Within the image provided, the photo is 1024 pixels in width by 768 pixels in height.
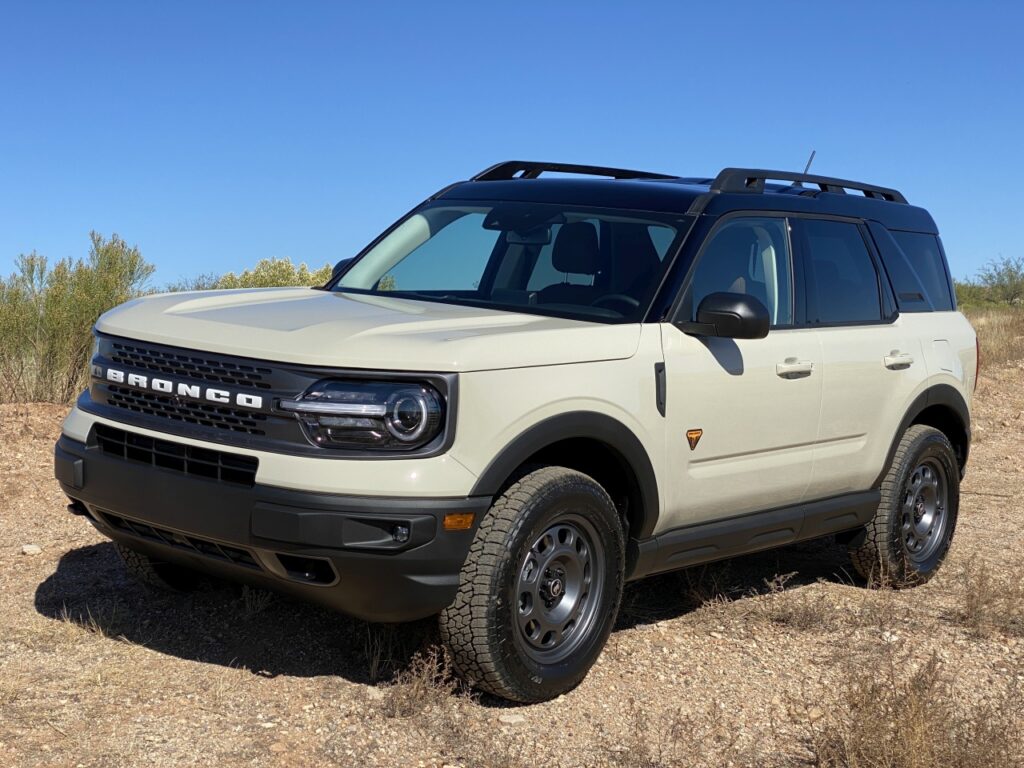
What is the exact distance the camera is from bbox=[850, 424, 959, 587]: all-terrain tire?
272 inches

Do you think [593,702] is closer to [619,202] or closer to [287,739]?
[287,739]

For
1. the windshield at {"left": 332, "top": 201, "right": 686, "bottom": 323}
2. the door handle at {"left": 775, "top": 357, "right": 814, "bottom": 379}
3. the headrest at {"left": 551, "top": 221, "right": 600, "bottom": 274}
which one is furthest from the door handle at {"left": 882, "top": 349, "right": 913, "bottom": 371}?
the headrest at {"left": 551, "top": 221, "right": 600, "bottom": 274}

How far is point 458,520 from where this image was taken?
14.6 feet

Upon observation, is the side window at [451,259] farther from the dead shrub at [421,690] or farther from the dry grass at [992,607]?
the dry grass at [992,607]

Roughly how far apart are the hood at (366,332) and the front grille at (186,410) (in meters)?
0.21

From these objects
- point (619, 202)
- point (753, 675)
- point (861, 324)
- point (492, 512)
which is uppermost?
point (619, 202)

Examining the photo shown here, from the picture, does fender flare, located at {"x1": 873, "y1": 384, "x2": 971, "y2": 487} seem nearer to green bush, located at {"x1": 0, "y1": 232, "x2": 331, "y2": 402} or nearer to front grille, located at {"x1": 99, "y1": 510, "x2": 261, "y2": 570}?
front grille, located at {"x1": 99, "y1": 510, "x2": 261, "y2": 570}

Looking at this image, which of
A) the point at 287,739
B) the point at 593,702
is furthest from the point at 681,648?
the point at 287,739

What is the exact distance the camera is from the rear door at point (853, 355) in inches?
249

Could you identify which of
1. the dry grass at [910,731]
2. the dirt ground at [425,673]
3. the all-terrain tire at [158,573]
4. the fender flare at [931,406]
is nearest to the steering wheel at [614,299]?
the dirt ground at [425,673]

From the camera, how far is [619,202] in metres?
5.93

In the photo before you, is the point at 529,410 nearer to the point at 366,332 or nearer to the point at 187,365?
the point at 366,332

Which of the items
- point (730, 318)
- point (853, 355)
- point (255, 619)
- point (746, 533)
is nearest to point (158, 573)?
point (255, 619)

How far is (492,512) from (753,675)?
161cm
